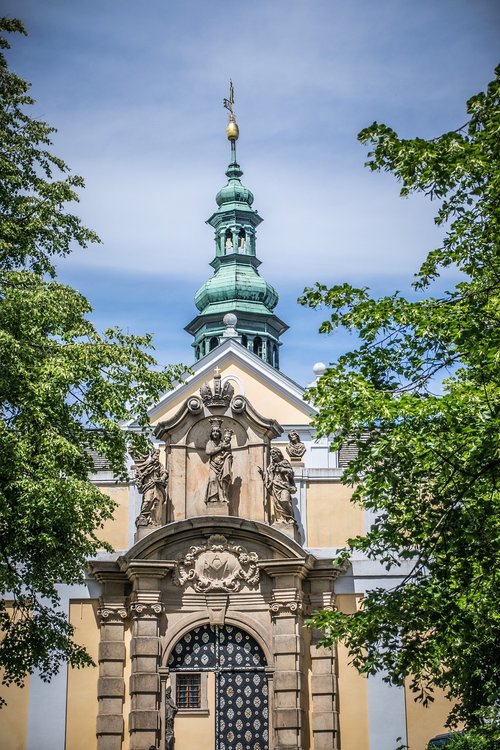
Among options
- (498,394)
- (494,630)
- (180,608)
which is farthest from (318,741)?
(498,394)

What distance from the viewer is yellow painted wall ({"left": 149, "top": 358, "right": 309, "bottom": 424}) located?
2500 centimetres

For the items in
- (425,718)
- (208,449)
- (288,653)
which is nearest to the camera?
(288,653)

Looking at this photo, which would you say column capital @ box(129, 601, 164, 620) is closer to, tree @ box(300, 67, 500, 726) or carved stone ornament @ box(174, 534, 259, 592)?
carved stone ornament @ box(174, 534, 259, 592)

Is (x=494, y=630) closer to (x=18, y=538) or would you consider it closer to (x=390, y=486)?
(x=390, y=486)

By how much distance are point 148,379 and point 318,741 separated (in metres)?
8.71

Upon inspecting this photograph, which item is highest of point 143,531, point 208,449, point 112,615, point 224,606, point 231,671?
point 208,449

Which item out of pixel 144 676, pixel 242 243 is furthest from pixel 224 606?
pixel 242 243

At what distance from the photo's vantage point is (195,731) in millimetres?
31766

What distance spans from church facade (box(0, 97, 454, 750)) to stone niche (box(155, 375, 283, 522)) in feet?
0.09

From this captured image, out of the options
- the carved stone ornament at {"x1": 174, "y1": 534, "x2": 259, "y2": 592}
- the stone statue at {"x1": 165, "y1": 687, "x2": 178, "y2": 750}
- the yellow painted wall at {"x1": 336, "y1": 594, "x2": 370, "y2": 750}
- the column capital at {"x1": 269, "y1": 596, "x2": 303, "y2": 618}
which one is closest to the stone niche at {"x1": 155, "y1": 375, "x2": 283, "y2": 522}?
the carved stone ornament at {"x1": 174, "y1": 534, "x2": 259, "y2": 592}

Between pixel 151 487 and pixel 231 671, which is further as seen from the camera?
pixel 151 487

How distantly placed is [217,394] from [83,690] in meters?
6.13

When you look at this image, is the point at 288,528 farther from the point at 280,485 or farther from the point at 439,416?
the point at 439,416

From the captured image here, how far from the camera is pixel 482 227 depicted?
13.8 m
